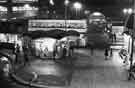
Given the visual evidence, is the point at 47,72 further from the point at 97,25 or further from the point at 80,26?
the point at 97,25

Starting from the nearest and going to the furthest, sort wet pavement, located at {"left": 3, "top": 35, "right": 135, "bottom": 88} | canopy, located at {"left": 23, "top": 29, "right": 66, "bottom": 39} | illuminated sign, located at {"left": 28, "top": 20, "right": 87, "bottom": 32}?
1. wet pavement, located at {"left": 3, "top": 35, "right": 135, "bottom": 88}
2. canopy, located at {"left": 23, "top": 29, "right": 66, "bottom": 39}
3. illuminated sign, located at {"left": 28, "top": 20, "right": 87, "bottom": 32}

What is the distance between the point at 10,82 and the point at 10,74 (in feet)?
6.68

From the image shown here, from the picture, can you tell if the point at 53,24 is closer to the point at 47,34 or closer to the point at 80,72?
the point at 47,34

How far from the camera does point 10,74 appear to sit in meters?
20.3

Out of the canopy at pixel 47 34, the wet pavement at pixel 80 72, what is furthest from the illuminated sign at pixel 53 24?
the wet pavement at pixel 80 72

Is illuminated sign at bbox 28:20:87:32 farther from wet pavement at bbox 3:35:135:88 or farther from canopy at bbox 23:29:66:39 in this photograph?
wet pavement at bbox 3:35:135:88

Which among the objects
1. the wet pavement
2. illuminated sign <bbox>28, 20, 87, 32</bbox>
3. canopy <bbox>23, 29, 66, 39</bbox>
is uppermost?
illuminated sign <bbox>28, 20, 87, 32</bbox>

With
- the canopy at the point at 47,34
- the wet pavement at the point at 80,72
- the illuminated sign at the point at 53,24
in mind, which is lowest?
the wet pavement at the point at 80,72

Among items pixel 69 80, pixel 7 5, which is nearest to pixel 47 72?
pixel 69 80

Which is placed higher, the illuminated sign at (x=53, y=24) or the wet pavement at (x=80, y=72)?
the illuminated sign at (x=53, y=24)

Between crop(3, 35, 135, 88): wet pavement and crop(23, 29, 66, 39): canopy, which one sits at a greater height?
crop(23, 29, 66, 39): canopy

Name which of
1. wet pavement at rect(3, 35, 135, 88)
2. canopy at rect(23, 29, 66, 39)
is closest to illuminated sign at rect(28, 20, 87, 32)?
canopy at rect(23, 29, 66, 39)

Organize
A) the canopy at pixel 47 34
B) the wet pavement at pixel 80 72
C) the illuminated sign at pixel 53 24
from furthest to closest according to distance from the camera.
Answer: the illuminated sign at pixel 53 24
the canopy at pixel 47 34
the wet pavement at pixel 80 72

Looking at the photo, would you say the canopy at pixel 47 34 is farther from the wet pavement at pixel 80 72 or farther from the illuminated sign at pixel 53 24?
the illuminated sign at pixel 53 24
